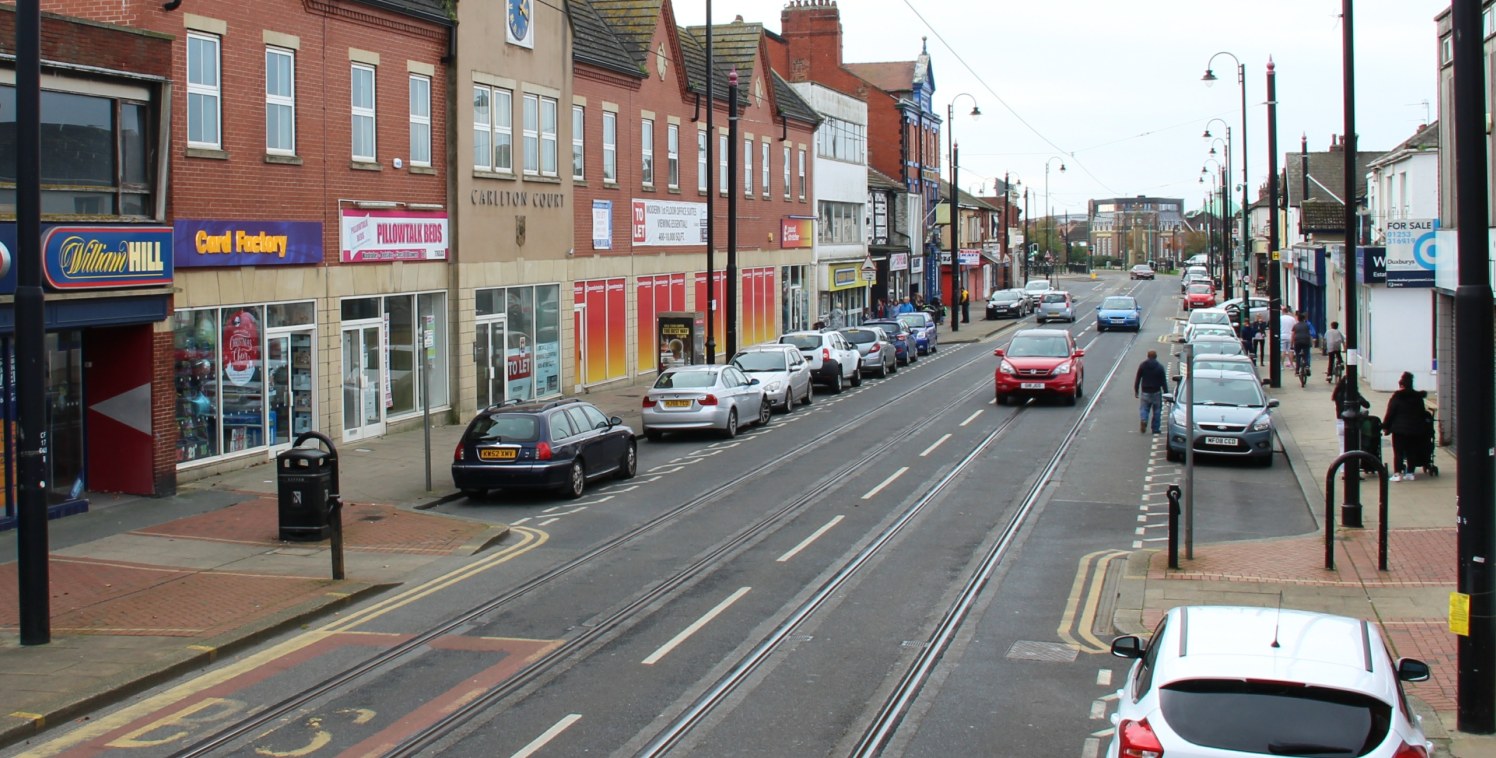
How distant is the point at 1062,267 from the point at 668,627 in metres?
179

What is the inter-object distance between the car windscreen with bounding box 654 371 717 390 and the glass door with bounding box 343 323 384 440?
5.31 meters

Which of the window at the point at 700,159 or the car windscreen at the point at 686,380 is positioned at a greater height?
the window at the point at 700,159

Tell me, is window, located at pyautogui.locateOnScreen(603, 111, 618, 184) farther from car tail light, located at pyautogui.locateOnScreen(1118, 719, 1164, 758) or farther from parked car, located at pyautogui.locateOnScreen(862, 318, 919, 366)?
car tail light, located at pyautogui.locateOnScreen(1118, 719, 1164, 758)

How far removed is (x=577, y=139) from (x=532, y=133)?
278 centimetres

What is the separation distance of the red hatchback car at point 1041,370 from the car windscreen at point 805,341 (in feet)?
18.1

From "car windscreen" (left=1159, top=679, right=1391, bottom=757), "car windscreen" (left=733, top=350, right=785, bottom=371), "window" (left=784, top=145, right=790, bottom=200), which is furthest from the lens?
"window" (left=784, top=145, right=790, bottom=200)

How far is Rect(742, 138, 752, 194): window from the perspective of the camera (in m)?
47.7

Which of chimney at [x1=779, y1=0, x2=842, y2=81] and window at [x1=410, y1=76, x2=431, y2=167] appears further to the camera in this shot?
chimney at [x1=779, y1=0, x2=842, y2=81]

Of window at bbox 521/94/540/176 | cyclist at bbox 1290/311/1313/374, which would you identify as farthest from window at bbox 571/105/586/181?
cyclist at bbox 1290/311/1313/374

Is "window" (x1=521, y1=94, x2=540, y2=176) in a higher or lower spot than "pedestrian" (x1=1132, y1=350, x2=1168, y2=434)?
higher

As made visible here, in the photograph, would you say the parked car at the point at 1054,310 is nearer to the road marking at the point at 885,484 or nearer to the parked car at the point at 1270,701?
the road marking at the point at 885,484

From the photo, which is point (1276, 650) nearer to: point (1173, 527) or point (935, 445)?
point (1173, 527)

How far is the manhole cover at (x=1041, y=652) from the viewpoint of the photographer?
11805 millimetres

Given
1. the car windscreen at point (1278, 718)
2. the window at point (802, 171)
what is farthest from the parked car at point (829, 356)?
the car windscreen at point (1278, 718)
